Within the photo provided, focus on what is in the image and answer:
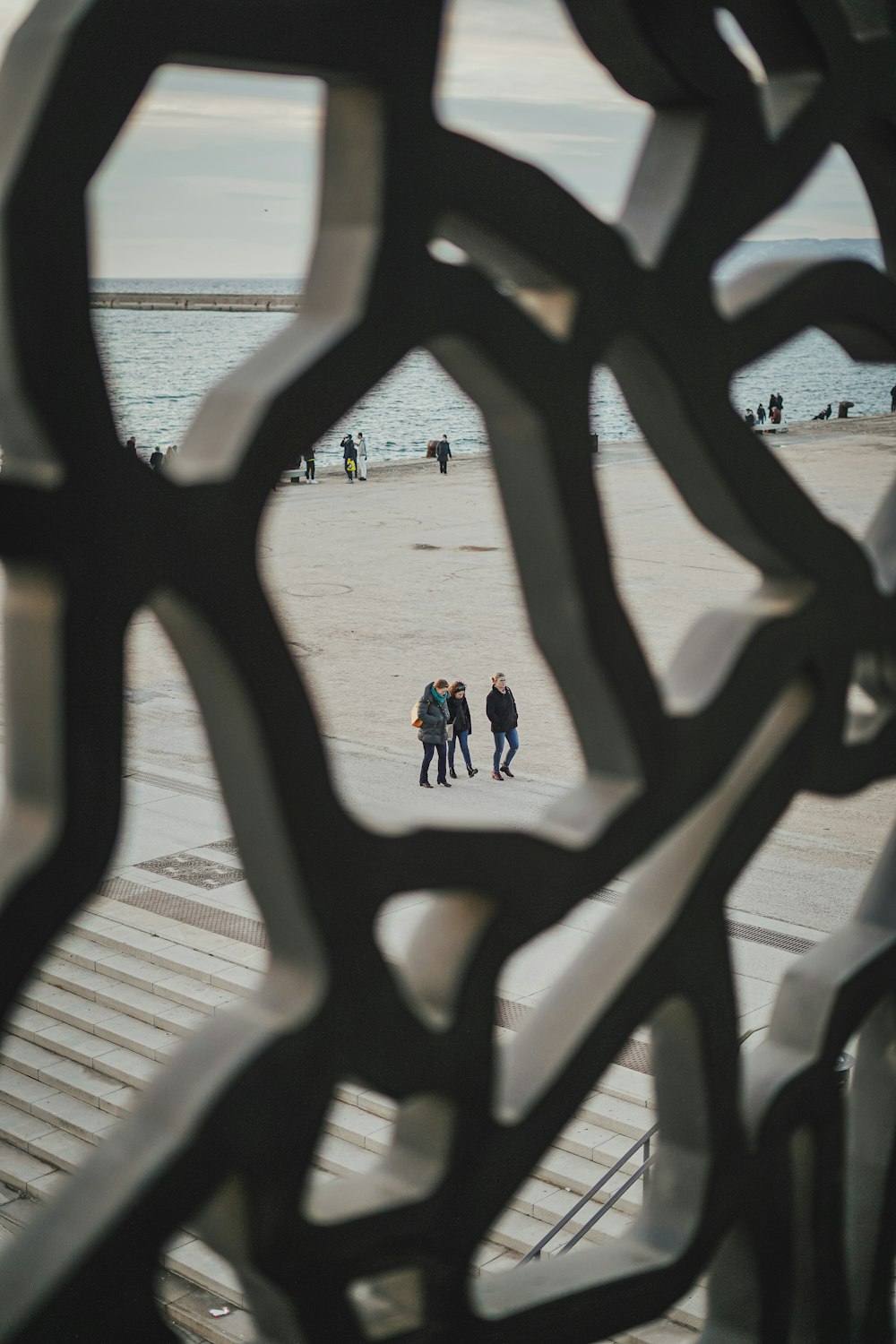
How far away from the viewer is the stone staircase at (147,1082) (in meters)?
8.33

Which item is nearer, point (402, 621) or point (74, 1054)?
point (74, 1054)

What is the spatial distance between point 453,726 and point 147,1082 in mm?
6515

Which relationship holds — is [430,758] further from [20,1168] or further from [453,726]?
[20,1168]

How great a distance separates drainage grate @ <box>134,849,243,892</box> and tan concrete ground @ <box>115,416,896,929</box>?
157cm

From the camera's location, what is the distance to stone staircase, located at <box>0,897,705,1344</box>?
833 centimetres

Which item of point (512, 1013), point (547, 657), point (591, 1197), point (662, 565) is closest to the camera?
point (547, 657)

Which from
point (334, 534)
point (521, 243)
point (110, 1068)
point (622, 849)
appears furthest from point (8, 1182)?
point (334, 534)

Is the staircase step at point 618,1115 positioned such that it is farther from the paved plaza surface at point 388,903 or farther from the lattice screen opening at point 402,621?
the lattice screen opening at point 402,621

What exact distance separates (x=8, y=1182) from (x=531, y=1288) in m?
7.80

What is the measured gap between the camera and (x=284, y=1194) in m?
2.09

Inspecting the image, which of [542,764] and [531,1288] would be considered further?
[542,764]

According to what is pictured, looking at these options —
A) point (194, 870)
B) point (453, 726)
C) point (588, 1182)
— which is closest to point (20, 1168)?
point (194, 870)

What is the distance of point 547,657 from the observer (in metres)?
2.60

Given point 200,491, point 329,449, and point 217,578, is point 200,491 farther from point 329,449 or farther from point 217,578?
point 329,449
